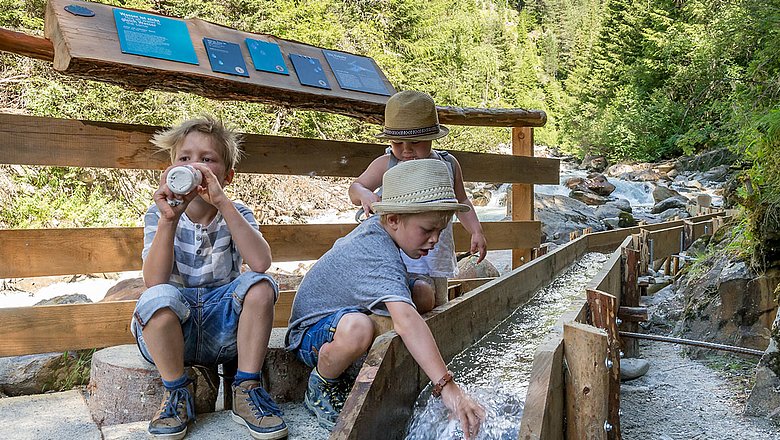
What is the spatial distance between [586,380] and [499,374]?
77cm

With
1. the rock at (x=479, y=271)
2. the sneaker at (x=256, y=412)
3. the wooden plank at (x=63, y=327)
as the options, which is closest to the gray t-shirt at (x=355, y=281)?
the sneaker at (x=256, y=412)

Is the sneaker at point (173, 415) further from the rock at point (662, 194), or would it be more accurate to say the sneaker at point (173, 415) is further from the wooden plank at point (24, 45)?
the rock at point (662, 194)

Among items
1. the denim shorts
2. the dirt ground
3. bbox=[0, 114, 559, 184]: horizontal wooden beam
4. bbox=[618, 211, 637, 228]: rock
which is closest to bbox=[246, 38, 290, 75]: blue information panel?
bbox=[0, 114, 559, 184]: horizontal wooden beam

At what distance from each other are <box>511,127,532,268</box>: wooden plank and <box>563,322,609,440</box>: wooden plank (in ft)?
11.7

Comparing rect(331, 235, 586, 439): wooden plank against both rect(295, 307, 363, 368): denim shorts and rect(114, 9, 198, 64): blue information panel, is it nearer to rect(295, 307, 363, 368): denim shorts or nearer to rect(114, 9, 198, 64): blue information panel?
rect(295, 307, 363, 368): denim shorts

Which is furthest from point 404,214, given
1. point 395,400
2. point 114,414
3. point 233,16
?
point 233,16

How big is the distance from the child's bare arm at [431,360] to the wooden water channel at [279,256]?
71 mm

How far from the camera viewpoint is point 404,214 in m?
2.39

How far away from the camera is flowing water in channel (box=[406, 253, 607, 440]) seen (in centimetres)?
226

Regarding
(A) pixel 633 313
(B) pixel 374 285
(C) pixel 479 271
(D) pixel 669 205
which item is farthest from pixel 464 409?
(D) pixel 669 205

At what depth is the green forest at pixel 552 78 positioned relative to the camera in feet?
25.1

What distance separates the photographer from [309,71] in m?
3.60

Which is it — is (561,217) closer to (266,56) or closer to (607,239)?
(607,239)

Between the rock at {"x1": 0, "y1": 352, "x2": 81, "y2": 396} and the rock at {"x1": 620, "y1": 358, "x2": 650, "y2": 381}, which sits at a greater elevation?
the rock at {"x1": 0, "y1": 352, "x2": 81, "y2": 396}
